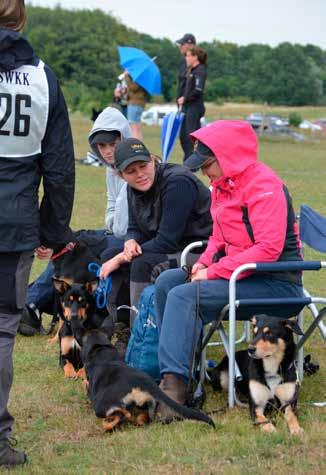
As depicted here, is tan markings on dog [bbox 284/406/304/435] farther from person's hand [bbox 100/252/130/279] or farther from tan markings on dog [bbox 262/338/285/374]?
person's hand [bbox 100/252/130/279]

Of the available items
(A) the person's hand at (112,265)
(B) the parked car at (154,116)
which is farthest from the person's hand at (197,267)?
(B) the parked car at (154,116)

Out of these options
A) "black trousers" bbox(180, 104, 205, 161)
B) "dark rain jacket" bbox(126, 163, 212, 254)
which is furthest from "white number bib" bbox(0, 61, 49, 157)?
"black trousers" bbox(180, 104, 205, 161)

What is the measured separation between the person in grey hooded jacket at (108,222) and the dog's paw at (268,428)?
233 cm

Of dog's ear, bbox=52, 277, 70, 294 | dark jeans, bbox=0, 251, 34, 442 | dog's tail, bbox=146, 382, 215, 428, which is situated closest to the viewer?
dark jeans, bbox=0, 251, 34, 442

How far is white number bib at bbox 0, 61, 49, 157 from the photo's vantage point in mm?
3488

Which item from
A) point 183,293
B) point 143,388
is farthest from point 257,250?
point 143,388

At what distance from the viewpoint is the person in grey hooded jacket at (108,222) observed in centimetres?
618

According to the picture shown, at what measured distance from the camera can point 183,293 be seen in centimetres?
450

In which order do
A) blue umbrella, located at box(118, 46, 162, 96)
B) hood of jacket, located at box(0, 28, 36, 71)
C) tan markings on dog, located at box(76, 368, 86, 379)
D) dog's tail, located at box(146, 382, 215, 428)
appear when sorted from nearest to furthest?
hood of jacket, located at box(0, 28, 36, 71), dog's tail, located at box(146, 382, 215, 428), tan markings on dog, located at box(76, 368, 86, 379), blue umbrella, located at box(118, 46, 162, 96)

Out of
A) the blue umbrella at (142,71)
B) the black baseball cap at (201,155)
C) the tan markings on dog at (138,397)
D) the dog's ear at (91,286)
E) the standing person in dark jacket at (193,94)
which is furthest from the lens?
the blue umbrella at (142,71)

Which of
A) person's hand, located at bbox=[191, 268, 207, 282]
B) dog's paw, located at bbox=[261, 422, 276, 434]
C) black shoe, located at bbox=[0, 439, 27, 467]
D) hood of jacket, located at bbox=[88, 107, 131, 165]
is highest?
hood of jacket, located at bbox=[88, 107, 131, 165]

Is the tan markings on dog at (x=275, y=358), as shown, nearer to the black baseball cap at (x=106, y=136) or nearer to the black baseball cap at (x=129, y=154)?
the black baseball cap at (x=129, y=154)

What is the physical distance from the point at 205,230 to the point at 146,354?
0.95 meters

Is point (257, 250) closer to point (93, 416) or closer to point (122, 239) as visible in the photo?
point (93, 416)
